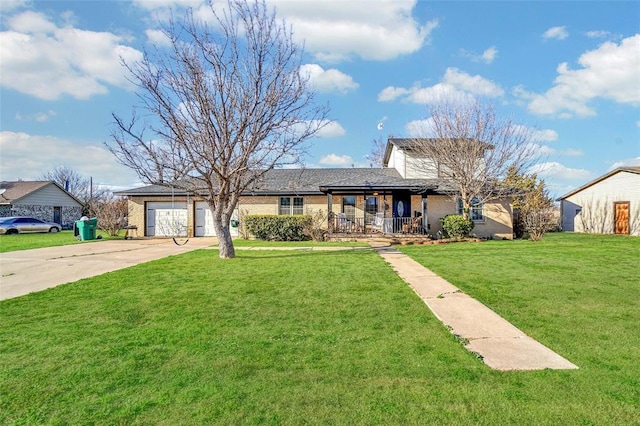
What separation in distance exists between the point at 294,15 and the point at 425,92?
11.3 meters

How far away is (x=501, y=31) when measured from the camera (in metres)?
14.2

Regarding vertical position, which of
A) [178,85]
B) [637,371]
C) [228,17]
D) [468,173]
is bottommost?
[637,371]

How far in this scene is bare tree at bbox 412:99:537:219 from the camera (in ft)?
62.4

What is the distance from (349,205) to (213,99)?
11.8m

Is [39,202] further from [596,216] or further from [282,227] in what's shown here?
[596,216]

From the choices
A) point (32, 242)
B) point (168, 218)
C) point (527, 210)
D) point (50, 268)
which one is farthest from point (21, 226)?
point (527, 210)

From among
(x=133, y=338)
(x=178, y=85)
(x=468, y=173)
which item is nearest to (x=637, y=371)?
(x=133, y=338)

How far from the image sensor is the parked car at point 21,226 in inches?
1070

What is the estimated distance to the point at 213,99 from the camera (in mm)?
11570

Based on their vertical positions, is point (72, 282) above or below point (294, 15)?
below

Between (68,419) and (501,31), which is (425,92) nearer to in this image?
(501,31)

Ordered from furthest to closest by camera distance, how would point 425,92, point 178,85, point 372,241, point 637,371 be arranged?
point 425,92
point 372,241
point 178,85
point 637,371

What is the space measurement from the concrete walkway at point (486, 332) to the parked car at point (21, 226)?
31.5 metres

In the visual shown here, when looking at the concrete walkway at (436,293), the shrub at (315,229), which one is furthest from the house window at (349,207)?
the concrete walkway at (436,293)
